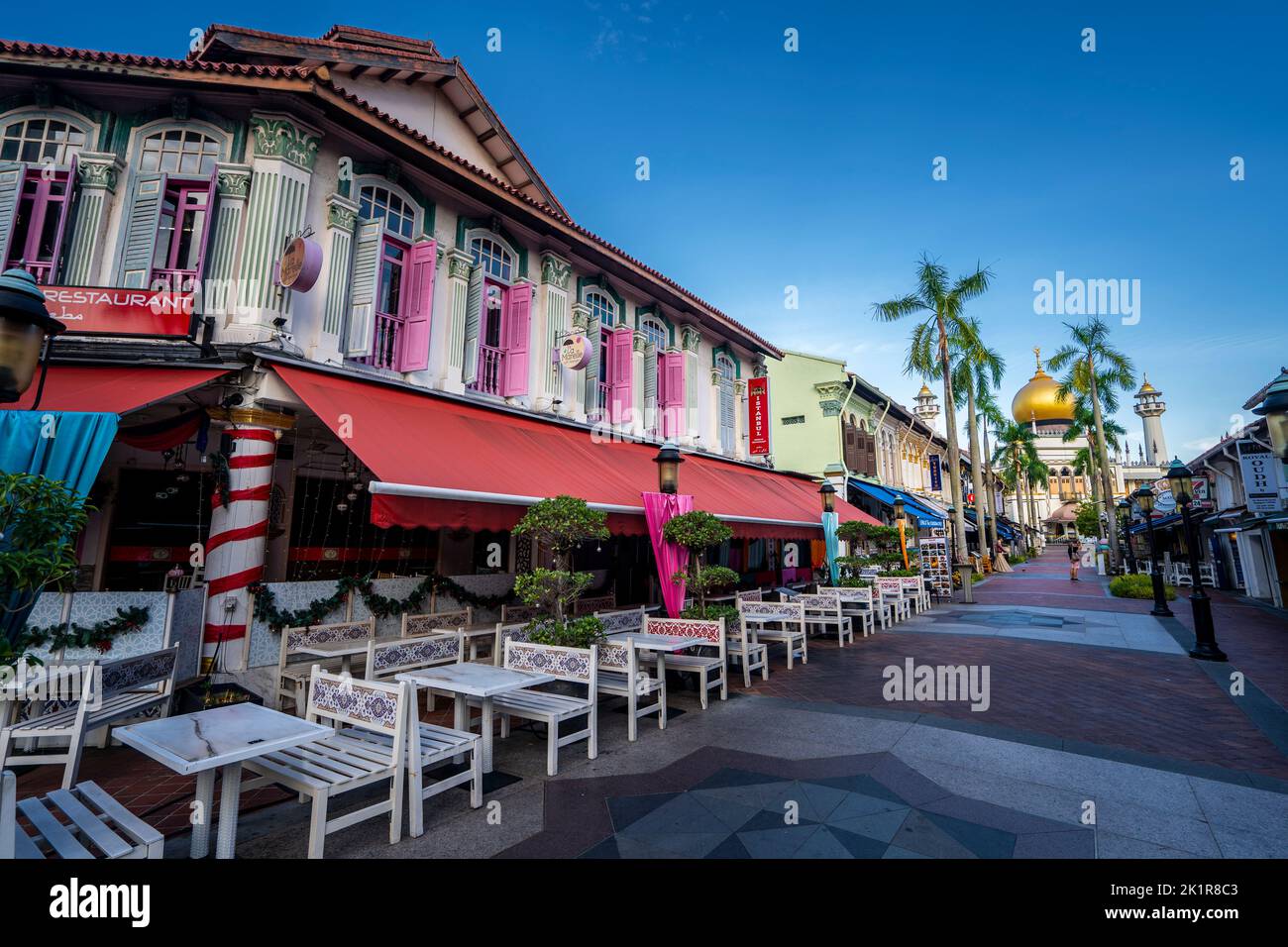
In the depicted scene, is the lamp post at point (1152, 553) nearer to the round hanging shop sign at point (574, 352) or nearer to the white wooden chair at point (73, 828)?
the round hanging shop sign at point (574, 352)

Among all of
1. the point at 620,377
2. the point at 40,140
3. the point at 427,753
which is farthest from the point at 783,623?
the point at 40,140

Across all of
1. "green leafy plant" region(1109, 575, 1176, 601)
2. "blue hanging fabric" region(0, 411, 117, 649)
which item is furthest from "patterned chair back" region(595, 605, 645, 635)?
"green leafy plant" region(1109, 575, 1176, 601)

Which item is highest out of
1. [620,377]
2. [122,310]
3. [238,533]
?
[620,377]

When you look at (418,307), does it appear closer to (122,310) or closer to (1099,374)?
(122,310)

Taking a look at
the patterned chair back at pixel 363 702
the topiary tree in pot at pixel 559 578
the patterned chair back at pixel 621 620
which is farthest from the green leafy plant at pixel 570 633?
the patterned chair back at pixel 363 702

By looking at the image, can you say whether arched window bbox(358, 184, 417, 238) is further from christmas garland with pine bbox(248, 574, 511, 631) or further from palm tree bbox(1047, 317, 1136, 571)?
palm tree bbox(1047, 317, 1136, 571)

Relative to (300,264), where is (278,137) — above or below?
above

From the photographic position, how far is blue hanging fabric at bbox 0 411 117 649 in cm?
477

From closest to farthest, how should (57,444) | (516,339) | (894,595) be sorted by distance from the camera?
(57,444)
(516,339)
(894,595)

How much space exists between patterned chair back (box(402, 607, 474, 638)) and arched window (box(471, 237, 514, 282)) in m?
6.01

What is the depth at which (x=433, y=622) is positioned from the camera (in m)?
8.05

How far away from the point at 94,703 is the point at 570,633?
391 centimetres
